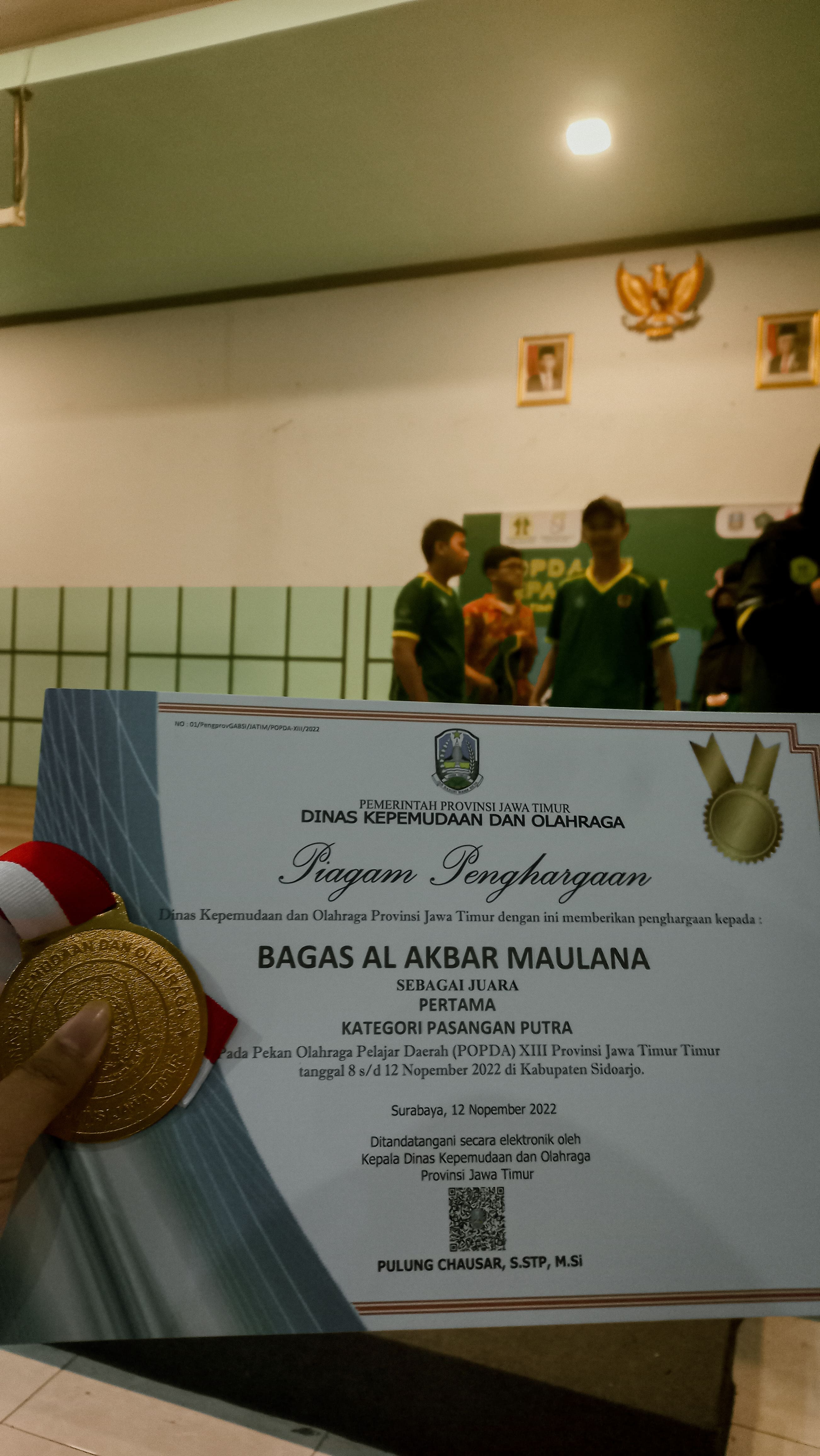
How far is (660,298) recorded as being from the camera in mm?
3703

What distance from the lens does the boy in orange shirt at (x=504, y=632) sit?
3760 mm

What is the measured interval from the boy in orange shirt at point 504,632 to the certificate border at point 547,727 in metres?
3.12

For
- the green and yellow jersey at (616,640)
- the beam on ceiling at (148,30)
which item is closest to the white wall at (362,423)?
the green and yellow jersey at (616,640)

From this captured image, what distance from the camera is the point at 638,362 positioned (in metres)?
3.77

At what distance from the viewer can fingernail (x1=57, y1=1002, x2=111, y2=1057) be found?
1.62 feet

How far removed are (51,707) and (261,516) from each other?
4.06 m

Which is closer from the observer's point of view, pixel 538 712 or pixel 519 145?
pixel 538 712

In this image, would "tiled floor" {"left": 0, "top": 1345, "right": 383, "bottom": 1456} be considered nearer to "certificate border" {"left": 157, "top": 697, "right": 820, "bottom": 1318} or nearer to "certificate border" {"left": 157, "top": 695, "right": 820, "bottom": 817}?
"certificate border" {"left": 157, "top": 697, "right": 820, "bottom": 1318}

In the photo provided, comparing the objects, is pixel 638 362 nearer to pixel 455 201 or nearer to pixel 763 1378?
pixel 455 201

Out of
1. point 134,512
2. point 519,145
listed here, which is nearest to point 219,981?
point 519,145

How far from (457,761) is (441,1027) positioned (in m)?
0.17

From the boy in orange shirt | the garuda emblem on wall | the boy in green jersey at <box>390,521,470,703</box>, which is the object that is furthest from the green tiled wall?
the garuda emblem on wall

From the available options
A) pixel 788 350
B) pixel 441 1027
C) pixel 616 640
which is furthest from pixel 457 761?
pixel 788 350

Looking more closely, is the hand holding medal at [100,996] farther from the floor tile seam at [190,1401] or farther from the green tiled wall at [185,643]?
the green tiled wall at [185,643]
